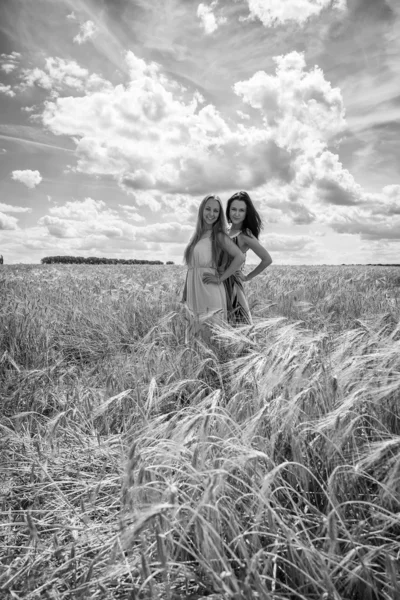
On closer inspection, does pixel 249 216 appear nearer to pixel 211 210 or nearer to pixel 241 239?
pixel 241 239

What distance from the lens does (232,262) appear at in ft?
14.2

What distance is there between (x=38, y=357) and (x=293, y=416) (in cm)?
308

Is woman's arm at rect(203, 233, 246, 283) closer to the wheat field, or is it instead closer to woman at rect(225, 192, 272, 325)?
woman at rect(225, 192, 272, 325)

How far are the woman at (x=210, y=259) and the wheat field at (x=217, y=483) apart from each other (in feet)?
2.75

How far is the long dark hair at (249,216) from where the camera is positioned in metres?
4.82

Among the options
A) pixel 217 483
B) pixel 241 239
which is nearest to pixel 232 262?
pixel 241 239

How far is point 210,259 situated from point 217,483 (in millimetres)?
3341

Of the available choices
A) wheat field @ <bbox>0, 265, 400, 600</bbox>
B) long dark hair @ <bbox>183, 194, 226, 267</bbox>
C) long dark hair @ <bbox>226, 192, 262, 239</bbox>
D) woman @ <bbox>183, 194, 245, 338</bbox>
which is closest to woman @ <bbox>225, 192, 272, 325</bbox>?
long dark hair @ <bbox>226, 192, 262, 239</bbox>

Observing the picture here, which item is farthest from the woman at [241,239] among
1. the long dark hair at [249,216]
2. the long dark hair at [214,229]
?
the long dark hair at [214,229]

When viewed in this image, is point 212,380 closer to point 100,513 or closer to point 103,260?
point 100,513

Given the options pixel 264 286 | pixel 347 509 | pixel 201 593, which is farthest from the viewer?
pixel 264 286

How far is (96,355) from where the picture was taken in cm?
463

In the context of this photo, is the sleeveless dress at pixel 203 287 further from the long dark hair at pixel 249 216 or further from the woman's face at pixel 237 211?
the long dark hair at pixel 249 216

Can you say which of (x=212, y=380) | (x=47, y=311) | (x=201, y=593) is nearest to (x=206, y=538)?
(x=201, y=593)
